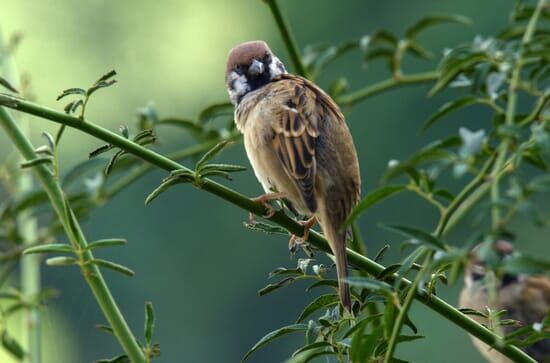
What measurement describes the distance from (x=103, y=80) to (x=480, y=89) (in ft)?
1.88

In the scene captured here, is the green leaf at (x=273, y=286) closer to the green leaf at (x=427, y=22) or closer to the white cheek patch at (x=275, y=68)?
the green leaf at (x=427, y=22)

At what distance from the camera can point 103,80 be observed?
3.54ft

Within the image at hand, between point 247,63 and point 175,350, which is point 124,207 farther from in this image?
point 247,63

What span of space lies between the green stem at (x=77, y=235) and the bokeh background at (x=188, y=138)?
994 cm

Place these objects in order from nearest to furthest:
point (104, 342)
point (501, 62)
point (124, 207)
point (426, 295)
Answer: point (426, 295), point (501, 62), point (104, 342), point (124, 207)

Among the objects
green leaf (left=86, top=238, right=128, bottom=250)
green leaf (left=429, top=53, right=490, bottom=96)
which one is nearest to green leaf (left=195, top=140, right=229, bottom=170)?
green leaf (left=86, top=238, right=128, bottom=250)

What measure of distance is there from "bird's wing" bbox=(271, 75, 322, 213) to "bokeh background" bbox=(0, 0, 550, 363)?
9026mm

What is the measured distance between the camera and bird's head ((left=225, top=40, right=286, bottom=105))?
2.31 m

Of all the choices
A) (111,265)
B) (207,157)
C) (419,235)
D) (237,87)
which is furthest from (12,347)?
(237,87)

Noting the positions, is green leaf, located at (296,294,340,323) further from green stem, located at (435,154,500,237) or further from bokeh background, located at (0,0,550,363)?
bokeh background, located at (0,0,550,363)

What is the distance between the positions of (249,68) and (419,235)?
1466 mm

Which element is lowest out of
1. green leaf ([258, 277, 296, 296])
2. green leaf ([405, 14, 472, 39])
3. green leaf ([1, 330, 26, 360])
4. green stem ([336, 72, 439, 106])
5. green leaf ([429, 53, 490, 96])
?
green leaf ([1, 330, 26, 360])

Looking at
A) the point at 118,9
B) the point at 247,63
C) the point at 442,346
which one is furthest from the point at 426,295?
the point at 118,9

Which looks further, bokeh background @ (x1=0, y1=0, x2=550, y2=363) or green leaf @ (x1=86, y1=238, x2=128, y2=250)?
bokeh background @ (x1=0, y1=0, x2=550, y2=363)
